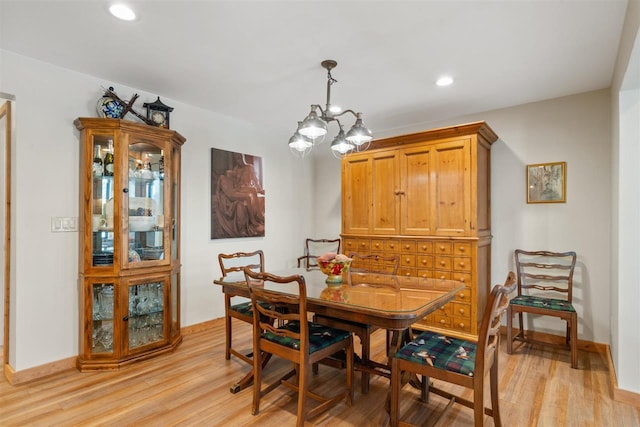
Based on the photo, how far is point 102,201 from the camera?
2.85m

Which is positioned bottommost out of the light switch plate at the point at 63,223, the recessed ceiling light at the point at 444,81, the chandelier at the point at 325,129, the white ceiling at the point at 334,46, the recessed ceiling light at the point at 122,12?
the light switch plate at the point at 63,223

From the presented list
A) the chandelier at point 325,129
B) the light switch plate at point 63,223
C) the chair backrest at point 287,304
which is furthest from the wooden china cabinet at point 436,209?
the light switch plate at point 63,223

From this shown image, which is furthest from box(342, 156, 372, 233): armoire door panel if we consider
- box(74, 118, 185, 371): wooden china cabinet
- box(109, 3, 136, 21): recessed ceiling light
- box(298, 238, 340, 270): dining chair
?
box(109, 3, 136, 21): recessed ceiling light

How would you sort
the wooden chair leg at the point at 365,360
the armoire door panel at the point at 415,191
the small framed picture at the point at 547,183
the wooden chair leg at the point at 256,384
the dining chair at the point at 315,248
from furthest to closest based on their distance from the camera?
the dining chair at the point at 315,248, the armoire door panel at the point at 415,191, the small framed picture at the point at 547,183, the wooden chair leg at the point at 365,360, the wooden chair leg at the point at 256,384

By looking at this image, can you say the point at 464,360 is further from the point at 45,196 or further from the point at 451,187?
the point at 45,196

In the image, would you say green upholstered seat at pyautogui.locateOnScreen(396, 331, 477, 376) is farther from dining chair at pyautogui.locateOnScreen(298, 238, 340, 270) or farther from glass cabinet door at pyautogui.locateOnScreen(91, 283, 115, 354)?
dining chair at pyautogui.locateOnScreen(298, 238, 340, 270)

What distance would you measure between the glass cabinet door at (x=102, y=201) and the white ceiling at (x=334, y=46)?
2.17 ft

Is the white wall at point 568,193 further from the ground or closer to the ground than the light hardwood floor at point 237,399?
further from the ground

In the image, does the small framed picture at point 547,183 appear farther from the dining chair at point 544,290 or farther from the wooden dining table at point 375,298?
the wooden dining table at point 375,298

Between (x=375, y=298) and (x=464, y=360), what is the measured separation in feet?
1.88

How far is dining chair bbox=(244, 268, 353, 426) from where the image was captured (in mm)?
1920

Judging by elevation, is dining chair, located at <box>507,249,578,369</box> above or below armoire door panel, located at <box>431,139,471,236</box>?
below

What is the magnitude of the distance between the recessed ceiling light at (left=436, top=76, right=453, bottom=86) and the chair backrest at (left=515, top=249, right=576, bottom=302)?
1.86 m

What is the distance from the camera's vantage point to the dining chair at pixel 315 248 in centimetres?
498
